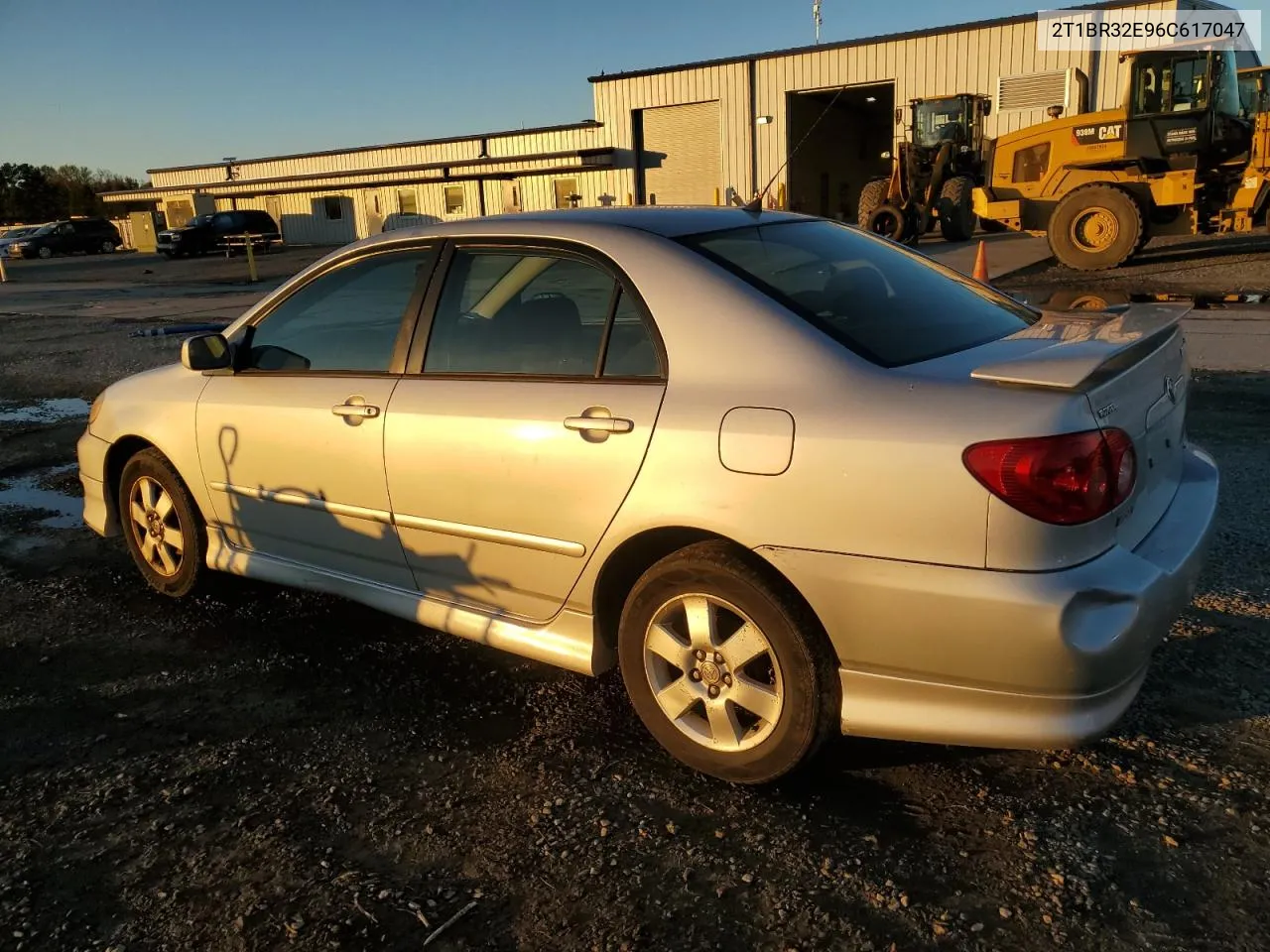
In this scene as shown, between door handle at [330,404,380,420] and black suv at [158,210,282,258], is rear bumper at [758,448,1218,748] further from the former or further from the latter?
black suv at [158,210,282,258]

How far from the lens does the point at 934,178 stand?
73.8 feet

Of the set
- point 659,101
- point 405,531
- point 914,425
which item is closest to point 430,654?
point 405,531

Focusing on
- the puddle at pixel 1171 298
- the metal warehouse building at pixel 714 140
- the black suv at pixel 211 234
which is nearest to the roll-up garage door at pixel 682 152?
the metal warehouse building at pixel 714 140

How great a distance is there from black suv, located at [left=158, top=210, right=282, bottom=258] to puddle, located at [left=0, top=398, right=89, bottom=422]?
108 ft

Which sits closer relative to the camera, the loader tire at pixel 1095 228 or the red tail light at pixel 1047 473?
the red tail light at pixel 1047 473

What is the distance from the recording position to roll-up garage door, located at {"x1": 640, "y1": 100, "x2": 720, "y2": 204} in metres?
33.9

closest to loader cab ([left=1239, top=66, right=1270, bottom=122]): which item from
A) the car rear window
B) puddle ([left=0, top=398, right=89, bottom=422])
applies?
the car rear window

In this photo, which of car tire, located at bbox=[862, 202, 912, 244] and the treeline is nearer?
car tire, located at bbox=[862, 202, 912, 244]

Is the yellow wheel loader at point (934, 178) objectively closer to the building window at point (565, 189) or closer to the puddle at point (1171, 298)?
the puddle at point (1171, 298)

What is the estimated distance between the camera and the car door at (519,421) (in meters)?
2.86

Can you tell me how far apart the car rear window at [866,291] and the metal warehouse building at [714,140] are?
15339 millimetres

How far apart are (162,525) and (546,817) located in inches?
102

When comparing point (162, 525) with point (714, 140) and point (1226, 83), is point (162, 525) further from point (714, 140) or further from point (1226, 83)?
point (714, 140)

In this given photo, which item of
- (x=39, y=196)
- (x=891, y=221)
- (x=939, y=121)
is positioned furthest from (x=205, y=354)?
(x=39, y=196)
